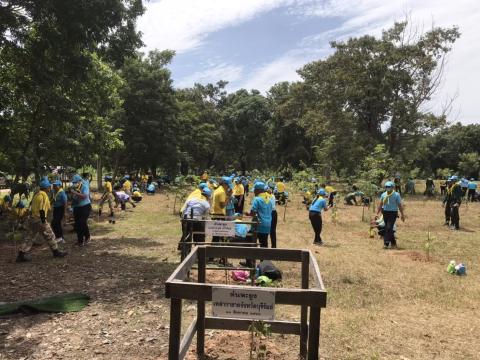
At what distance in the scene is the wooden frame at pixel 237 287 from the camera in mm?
3197

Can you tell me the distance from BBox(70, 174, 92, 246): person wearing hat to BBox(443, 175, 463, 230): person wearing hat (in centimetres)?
1223

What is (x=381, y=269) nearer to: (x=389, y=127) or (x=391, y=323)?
(x=391, y=323)

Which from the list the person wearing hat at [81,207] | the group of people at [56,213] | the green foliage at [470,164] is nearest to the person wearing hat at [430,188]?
the green foliage at [470,164]

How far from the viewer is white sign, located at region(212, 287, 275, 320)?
321cm

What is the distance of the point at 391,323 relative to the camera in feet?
20.5

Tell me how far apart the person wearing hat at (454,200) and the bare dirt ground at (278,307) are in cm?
267

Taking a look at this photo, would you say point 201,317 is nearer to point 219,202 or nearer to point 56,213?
point 219,202

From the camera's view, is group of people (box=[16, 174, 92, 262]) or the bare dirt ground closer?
the bare dirt ground

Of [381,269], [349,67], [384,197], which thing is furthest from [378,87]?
[381,269]

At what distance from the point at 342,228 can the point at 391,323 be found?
32.3ft

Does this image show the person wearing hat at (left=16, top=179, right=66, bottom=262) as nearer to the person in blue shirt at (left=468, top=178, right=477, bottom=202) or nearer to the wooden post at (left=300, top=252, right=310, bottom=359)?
the wooden post at (left=300, top=252, right=310, bottom=359)

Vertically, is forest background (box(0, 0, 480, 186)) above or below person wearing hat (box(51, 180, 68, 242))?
above

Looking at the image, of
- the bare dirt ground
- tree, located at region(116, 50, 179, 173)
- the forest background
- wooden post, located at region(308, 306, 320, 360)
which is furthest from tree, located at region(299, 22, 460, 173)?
wooden post, located at region(308, 306, 320, 360)

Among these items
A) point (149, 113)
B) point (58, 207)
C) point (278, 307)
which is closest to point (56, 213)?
point (58, 207)
